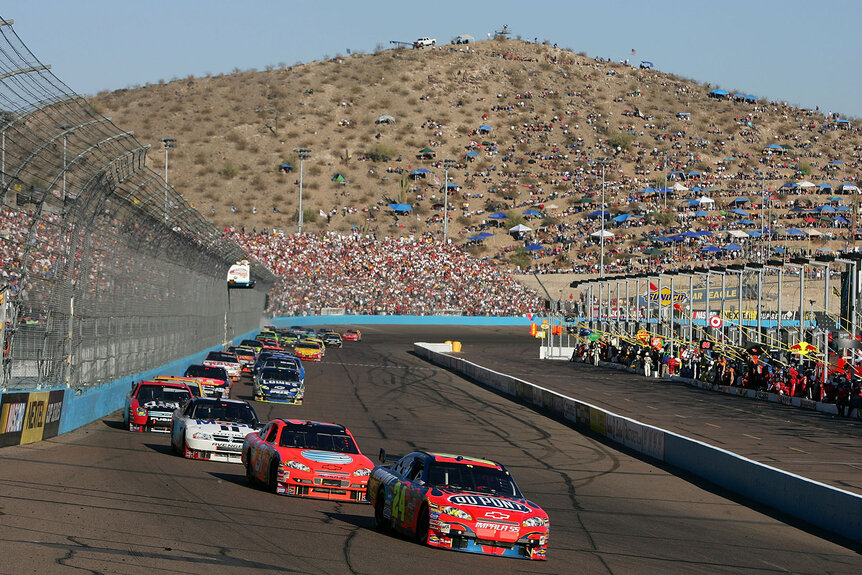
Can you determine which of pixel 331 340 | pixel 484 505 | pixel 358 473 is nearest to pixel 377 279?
pixel 331 340

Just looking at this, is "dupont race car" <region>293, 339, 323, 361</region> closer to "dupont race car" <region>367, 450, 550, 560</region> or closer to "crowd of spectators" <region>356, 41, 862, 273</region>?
"dupont race car" <region>367, 450, 550, 560</region>

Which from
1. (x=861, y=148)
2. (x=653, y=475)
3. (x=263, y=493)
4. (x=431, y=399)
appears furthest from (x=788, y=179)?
(x=263, y=493)

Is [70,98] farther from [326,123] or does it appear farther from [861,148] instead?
[861,148]

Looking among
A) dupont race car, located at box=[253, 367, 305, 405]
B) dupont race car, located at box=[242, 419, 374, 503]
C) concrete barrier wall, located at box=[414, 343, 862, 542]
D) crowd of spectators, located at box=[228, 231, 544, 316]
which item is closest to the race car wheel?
dupont race car, located at box=[242, 419, 374, 503]

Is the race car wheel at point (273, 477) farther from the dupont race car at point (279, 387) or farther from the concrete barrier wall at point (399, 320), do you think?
the concrete barrier wall at point (399, 320)

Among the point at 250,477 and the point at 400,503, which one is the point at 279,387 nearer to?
the point at 250,477

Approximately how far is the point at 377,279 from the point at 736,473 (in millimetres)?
76278

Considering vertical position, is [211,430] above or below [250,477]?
above

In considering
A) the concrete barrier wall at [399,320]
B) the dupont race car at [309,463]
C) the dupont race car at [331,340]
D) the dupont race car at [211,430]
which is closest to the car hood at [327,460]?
the dupont race car at [309,463]

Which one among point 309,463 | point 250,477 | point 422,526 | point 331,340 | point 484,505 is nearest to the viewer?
point 484,505

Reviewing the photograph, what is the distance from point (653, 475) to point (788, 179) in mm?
115024

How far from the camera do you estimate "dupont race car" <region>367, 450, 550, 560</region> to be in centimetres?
1302

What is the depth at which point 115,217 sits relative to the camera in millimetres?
27438

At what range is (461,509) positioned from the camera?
43.1 ft
